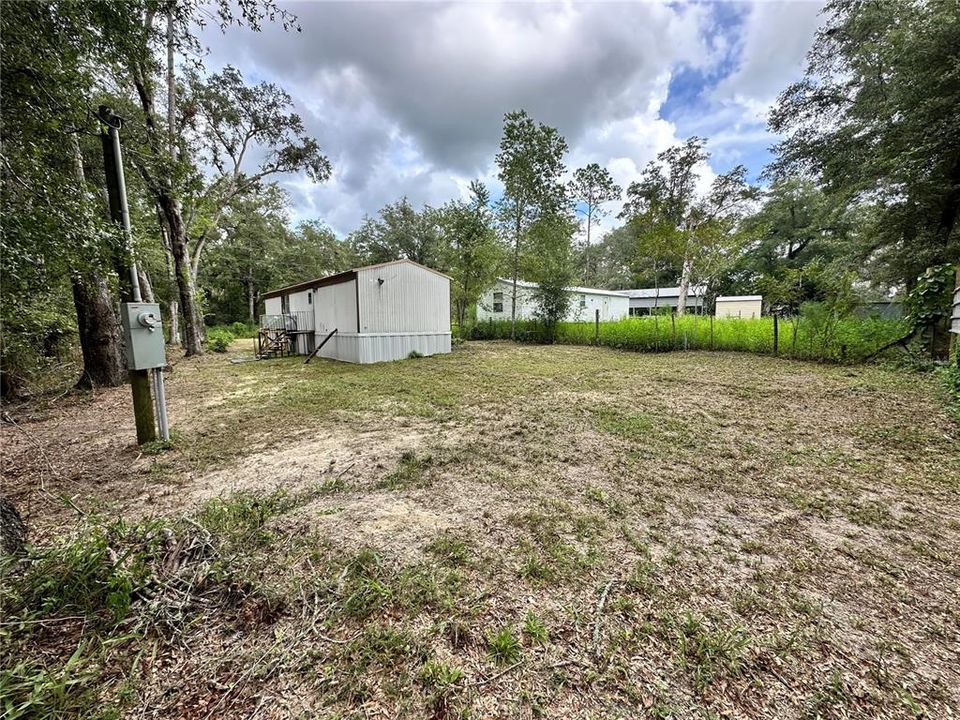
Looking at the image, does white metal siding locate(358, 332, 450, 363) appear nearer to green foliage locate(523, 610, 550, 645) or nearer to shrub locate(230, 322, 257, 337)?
green foliage locate(523, 610, 550, 645)

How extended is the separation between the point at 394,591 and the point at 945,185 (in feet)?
32.3

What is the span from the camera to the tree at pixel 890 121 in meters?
5.57

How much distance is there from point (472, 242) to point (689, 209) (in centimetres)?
1074

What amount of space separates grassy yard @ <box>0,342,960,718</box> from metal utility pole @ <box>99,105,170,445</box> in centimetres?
47

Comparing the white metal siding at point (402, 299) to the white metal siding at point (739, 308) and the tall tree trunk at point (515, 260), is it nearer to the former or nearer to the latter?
the tall tree trunk at point (515, 260)

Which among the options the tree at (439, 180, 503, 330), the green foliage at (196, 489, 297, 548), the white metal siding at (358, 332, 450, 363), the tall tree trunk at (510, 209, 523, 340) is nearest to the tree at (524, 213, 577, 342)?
the tall tree trunk at (510, 209, 523, 340)

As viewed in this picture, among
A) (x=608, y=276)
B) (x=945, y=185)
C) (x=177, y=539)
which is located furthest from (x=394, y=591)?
(x=608, y=276)

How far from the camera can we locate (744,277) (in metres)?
23.7

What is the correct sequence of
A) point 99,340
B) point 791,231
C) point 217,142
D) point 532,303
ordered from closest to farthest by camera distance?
point 99,340 < point 217,142 < point 532,303 < point 791,231

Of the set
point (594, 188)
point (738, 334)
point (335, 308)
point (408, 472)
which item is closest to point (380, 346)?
point (335, 308)

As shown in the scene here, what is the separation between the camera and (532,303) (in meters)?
16.5

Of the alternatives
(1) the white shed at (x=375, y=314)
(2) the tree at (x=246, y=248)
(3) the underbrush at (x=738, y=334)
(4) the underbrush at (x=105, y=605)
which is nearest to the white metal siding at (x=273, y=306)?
(1) the white shed at (x=375, y=314)

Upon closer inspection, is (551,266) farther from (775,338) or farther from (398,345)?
(775,338)

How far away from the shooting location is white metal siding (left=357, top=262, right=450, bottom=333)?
940 centimetres
